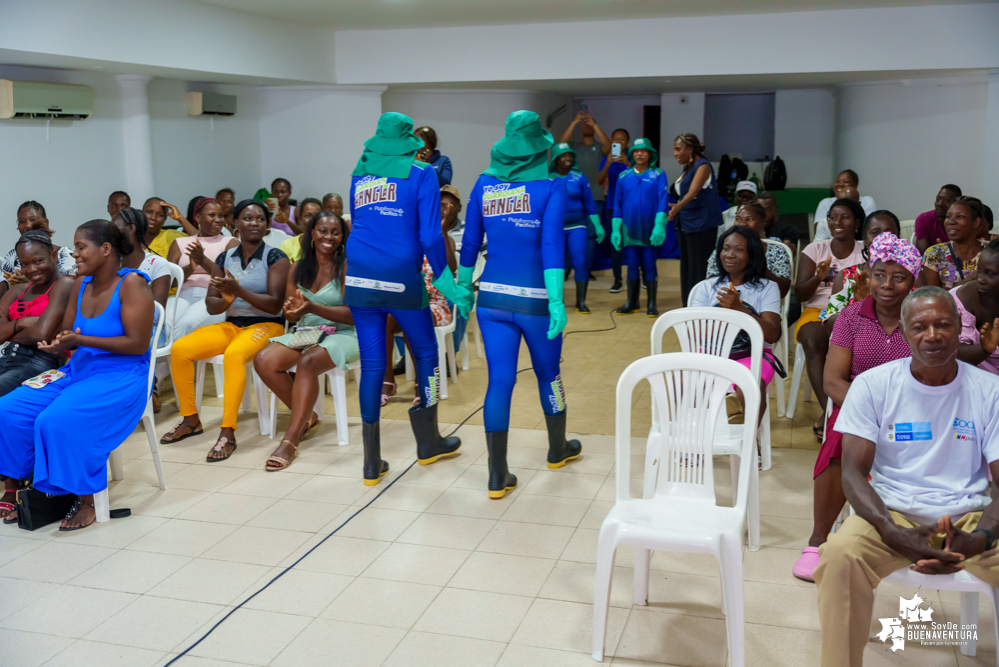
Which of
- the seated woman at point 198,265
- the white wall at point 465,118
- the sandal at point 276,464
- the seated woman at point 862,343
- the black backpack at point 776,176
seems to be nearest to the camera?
the seated woman at point 862,343

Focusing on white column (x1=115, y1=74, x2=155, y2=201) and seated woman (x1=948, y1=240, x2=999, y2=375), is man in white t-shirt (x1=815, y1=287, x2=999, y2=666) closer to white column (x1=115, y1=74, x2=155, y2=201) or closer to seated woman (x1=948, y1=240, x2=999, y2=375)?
seated woman (x1=948, y1=240, x2=999, y2=375)

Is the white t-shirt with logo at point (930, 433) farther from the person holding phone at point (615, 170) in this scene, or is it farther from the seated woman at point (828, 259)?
the person holding phone at point (615, 170)

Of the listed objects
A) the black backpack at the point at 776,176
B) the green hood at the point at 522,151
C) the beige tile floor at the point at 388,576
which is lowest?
the beige tile floor at the point at 388,576

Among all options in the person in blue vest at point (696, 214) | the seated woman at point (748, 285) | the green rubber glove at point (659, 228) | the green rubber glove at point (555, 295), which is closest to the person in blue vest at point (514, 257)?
the green rubber glove at point (555, 295)

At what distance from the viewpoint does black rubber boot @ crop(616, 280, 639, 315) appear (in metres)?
7.89

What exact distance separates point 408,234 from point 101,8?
380 cm

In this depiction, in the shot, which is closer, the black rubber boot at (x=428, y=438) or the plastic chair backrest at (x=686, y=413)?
the plastic chair backrest at (x=686, y=413)

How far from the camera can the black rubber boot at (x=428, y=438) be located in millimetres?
4152

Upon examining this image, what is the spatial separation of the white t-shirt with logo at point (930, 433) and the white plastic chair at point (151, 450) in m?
2.97

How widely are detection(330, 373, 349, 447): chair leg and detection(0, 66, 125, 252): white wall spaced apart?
11.2ft

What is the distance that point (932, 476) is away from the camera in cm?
241

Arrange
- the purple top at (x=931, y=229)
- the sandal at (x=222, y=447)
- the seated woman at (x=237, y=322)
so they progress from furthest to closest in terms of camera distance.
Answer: the purple top at (x=931, y=229) < the seated woman at (x=237, y=322) < the sandal at (x=222, y=447)

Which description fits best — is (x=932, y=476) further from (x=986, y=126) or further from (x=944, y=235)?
(x=986, y=126)

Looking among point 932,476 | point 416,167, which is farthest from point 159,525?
point 932,476
